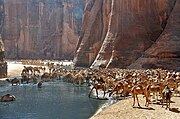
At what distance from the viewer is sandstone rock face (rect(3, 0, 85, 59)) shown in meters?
146

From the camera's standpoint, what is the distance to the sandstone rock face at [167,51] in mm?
54875

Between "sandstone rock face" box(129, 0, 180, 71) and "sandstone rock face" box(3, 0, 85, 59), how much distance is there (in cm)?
8652

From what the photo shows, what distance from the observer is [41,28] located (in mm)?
152125

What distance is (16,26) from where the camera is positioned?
5915 inches

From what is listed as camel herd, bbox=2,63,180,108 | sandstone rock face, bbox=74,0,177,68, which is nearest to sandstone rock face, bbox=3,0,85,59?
sandstone rock face, bbox=74,0,177,68

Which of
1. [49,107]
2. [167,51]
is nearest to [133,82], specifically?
[49,107]

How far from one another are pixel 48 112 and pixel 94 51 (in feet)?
175

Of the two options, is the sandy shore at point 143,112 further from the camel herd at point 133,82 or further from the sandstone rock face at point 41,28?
the sandstone rock face at point 41,28

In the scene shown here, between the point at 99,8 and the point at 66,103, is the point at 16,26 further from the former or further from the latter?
the point at 66,103

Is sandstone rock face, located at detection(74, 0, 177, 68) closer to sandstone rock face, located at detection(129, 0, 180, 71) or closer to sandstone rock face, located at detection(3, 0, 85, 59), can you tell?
sandstone rock face, located at detection(129, 0, 180, 71)

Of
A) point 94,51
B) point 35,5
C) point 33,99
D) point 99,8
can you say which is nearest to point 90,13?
point 99,8

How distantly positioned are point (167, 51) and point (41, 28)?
102967mm

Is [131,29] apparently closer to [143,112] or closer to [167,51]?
[167,51]

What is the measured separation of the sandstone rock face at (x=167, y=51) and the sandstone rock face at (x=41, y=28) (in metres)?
86.5
